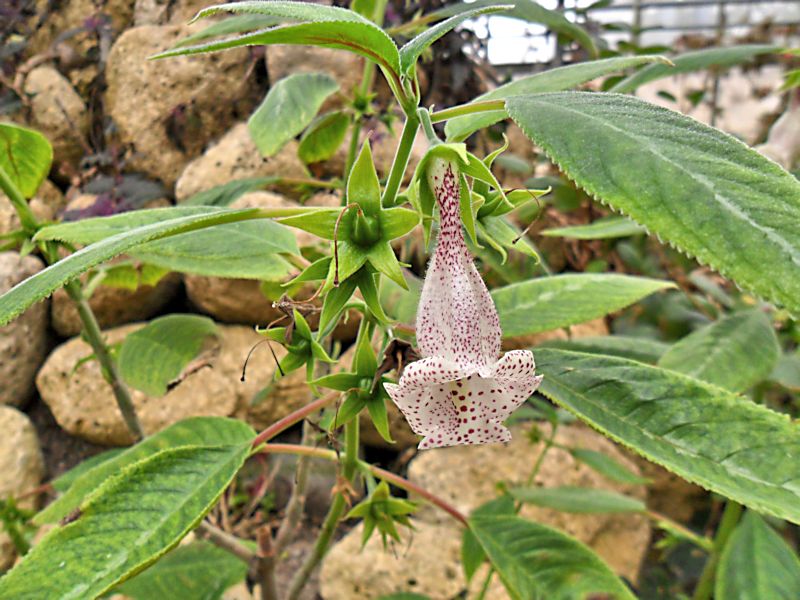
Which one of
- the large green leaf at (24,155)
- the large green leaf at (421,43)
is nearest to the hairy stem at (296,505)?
the large green leaf at (24,155)

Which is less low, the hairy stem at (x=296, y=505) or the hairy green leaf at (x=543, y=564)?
the hairy green leaf at (x=543, y=564)


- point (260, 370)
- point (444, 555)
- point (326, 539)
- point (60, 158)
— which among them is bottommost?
point (444, 555)

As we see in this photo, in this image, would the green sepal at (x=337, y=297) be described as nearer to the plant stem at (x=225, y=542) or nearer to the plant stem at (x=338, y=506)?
the plant stem at (x=338, y=506)

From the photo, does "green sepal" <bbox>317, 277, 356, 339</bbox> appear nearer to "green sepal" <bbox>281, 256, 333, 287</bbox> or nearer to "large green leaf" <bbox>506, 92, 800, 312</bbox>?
"green sepal" <bbox>281, 256, 333, 287</bbox>

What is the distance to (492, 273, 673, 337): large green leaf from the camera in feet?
1.99

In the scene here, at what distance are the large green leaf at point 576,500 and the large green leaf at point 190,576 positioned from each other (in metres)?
0.38

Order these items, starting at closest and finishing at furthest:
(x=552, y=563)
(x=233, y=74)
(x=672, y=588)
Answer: (x=552, y=563) < (x=672, y=588) < (x=233, y=74)

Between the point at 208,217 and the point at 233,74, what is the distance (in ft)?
4.73

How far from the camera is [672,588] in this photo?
1.39 m

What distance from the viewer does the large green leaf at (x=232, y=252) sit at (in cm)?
56

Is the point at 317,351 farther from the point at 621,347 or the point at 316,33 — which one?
the point at 621,347

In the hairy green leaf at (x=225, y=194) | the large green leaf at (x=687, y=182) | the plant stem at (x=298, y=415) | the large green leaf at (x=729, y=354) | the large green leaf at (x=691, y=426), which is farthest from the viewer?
the hairy green leaf at (x=225, y=194)

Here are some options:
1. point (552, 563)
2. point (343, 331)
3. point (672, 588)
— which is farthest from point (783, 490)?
point (672, 588)

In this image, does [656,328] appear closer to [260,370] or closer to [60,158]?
[260,370]
